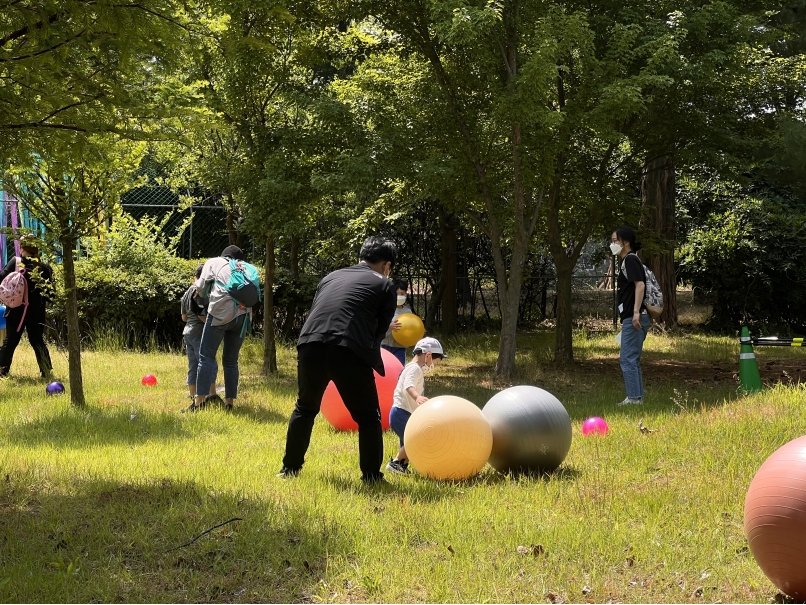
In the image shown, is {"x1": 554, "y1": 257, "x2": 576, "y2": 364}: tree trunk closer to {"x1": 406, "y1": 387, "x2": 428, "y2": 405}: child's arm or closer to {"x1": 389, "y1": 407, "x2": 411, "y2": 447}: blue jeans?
{"x1": 389, "y1": 407, "x2": 411, "y2": 447}: blue jeans

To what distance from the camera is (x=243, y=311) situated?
9.40 meters

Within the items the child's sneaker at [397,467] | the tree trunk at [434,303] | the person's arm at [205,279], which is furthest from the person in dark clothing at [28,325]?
the tree trunk at [434,303]

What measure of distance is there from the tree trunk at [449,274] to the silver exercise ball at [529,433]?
11.4 m

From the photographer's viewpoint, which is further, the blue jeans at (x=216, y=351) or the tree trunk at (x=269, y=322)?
the tree trunk at (x=269, y=322)

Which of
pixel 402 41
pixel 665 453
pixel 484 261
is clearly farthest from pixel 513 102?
pixel 484 261

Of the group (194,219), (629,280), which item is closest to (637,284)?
(629,280)

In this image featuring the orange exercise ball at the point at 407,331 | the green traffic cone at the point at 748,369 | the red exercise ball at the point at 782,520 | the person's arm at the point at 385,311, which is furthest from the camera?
the orange exercise ball at the point at 407,331

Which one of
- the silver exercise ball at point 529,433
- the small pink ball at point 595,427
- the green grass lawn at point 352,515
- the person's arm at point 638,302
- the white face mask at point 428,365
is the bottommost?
the green grass lawn at point 352,515

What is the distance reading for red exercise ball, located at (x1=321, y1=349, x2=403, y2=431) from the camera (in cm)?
832

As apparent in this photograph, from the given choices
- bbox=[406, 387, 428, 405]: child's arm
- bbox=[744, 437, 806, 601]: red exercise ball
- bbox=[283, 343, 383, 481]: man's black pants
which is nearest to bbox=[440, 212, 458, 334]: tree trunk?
bbox=[406, 387, 428, 405]: child's arm

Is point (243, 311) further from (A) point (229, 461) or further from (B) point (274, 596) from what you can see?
(B) point (274, 596)

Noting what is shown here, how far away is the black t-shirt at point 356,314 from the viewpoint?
5.86 metres

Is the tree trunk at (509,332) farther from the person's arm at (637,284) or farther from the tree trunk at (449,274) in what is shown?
the tree trunk at (449,274)

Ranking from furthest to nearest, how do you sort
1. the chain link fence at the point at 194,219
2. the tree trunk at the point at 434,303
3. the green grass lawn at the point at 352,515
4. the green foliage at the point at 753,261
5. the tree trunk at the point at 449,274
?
the chain link fence at the point at 194,219
the green foliage at the point at 753,261
the tree trunk at the point at 434,303
the tree trunk at the point at 449,274
the green grass lawn at the point at 352,515
